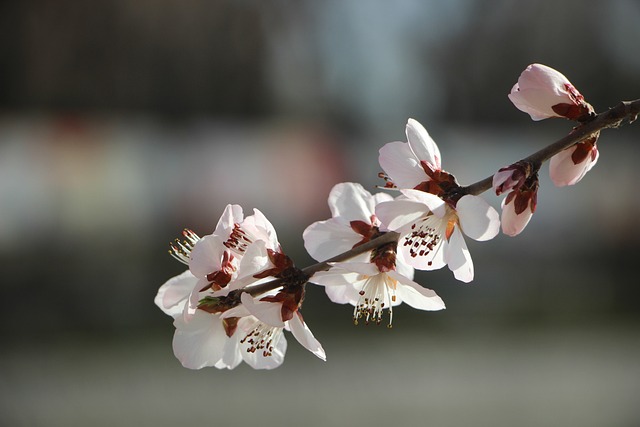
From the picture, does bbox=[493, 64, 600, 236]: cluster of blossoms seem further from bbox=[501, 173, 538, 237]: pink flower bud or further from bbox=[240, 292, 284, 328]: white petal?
bbox=[240, 292, 284, 328]: white petal

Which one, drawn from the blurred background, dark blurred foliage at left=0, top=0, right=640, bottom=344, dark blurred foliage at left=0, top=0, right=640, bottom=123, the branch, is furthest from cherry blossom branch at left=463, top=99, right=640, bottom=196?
dark blurred foliage at left=0, top=0, right=640, bottom=123

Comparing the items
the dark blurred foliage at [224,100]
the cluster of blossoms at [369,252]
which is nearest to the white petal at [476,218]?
the cluster of blossoms at [369,252]

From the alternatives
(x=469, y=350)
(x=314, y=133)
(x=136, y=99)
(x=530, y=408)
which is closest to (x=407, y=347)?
(x=469, y=350)

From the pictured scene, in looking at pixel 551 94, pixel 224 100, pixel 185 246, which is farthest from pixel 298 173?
pixel 551 94

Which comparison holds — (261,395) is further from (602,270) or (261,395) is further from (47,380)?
(602,270)

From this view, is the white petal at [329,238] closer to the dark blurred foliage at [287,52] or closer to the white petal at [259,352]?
the white petal at [259,352]

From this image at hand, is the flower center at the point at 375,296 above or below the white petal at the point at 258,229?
below

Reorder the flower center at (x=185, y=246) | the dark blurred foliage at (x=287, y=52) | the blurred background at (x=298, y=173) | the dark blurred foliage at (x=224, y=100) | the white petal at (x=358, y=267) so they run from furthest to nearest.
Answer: the dark blurred foliage at (x=287, y=52)
the dark blurred foliage at (x=224, y=100)
the blurred background at (x=298, y=173)
the flower center at (x=185, y=246)
the white petal at (x=358, y=267)
